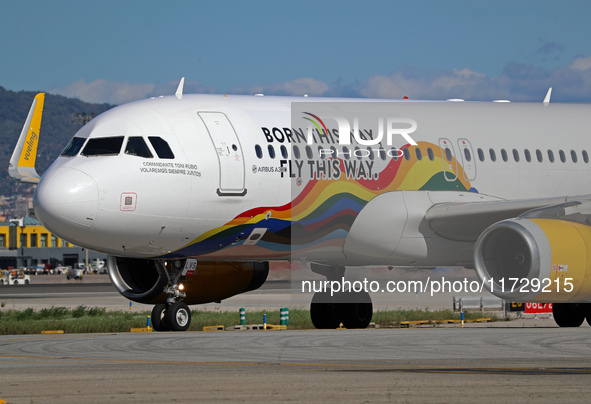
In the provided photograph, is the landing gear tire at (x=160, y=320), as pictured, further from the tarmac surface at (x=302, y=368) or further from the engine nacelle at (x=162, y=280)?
the tarmac surface at (x=302, y=368)

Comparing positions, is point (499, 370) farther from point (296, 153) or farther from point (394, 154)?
point (394, 154)

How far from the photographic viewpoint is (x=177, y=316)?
720 inches

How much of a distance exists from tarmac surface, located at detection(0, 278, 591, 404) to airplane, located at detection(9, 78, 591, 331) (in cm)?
153

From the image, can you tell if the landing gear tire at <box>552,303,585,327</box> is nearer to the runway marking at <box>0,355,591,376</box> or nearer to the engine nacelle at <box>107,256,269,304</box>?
the engine nacelle at <box>107,256,269,304</box>

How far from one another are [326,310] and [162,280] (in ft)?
15.2

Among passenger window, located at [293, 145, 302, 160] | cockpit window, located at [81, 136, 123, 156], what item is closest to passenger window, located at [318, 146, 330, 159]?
passenger window, located at [293, 145, 302, 160]

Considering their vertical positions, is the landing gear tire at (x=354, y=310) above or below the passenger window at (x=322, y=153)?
below

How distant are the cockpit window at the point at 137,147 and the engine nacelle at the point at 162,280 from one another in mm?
2554

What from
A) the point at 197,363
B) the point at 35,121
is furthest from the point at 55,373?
the point at 35,121

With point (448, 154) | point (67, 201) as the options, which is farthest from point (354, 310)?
point (67, 201)

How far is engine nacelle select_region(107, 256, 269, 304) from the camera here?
19.1m

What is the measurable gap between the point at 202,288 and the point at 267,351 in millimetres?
5412

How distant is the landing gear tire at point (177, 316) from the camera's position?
1823 cm

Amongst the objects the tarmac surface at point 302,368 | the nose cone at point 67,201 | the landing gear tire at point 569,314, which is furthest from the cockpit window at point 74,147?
the landing gear tire at point 569,314
